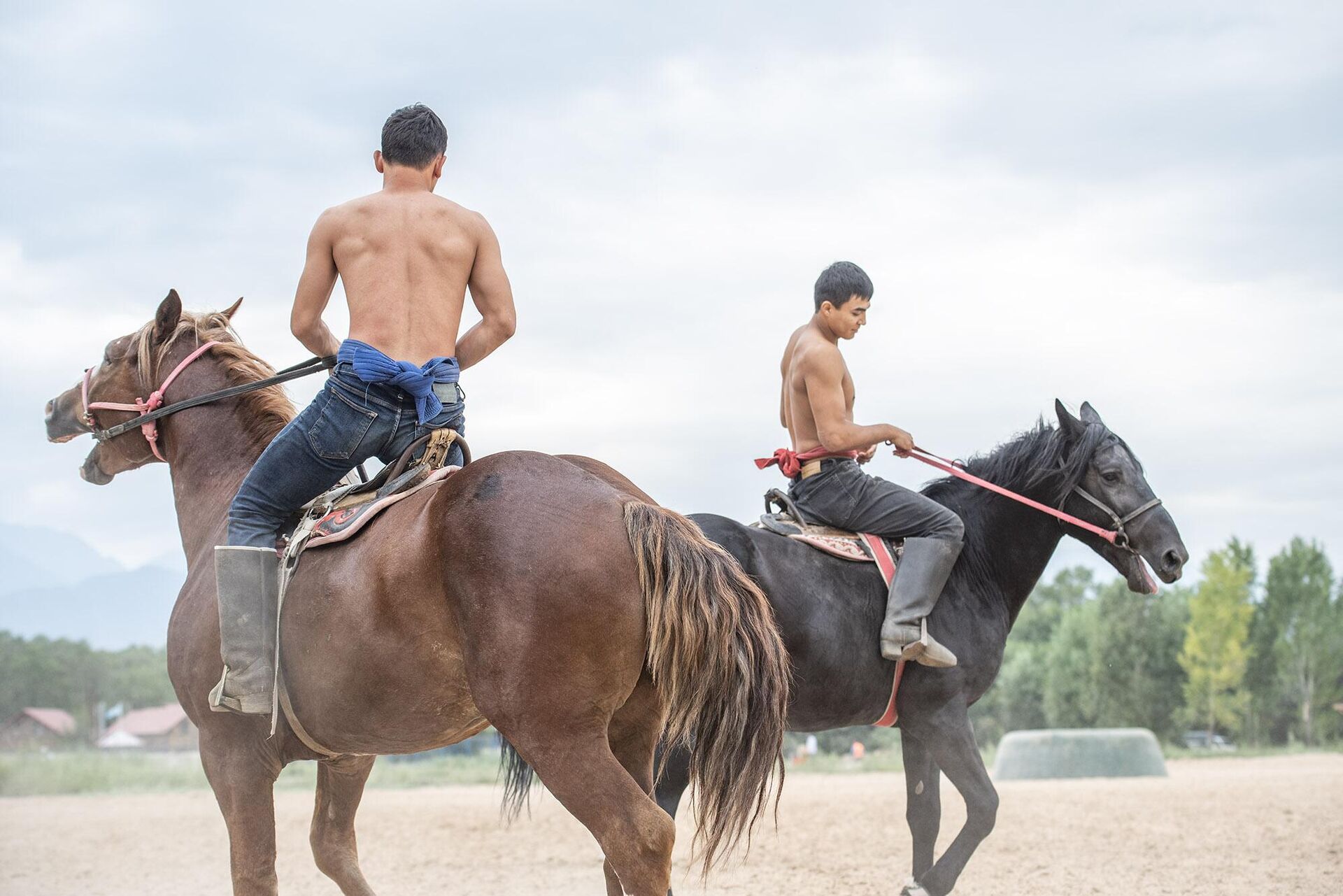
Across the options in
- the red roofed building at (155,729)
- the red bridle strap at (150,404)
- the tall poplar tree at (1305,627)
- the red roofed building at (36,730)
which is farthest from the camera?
the tall poplar tree at (1305,627)

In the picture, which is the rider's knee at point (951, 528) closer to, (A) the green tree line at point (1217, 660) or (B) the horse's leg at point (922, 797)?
(B) the horse's leg at point (922, 797)

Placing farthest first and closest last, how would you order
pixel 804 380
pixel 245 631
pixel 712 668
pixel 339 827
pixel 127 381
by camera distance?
pixel 804 380 → pixel 127 381 → pixel 339 827 → pixel 245 631 → pixel 712 668

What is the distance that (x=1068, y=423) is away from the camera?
22.2ft

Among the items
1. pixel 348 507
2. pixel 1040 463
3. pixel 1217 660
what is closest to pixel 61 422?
pixel 348 507

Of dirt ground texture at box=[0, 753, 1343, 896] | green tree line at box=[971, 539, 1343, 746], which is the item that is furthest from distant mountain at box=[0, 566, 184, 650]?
dirt ground texture at box=[0, 753, 1343, 896]

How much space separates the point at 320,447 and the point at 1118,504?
432cm

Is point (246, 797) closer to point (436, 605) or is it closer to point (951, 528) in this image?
point (436, 605)

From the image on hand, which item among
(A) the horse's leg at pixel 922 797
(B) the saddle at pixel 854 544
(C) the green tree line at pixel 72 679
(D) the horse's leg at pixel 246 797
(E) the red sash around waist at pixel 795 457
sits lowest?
(C) the green tree line at pixel 72 679

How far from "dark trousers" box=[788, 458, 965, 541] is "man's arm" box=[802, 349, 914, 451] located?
0.18m

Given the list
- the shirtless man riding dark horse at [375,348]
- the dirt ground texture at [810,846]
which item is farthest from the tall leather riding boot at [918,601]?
the shirtless man riding dark horse at [375,348]

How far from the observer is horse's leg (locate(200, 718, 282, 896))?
4.29m

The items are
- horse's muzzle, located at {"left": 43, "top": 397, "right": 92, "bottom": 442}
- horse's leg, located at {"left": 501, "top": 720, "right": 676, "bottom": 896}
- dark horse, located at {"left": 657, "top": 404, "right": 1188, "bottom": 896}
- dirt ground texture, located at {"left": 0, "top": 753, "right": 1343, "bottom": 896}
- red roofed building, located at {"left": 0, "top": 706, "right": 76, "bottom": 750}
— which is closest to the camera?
horse's leg, located at {"left": 501, "top": 720, "right": 676, "bottom": 896}

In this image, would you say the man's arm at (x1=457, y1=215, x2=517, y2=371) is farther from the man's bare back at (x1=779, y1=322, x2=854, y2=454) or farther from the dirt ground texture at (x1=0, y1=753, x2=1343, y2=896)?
the dirt ground texture at (x1=0, y1=753, x2=1343, y2=896)

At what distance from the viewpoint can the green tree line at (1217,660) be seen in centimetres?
3694
